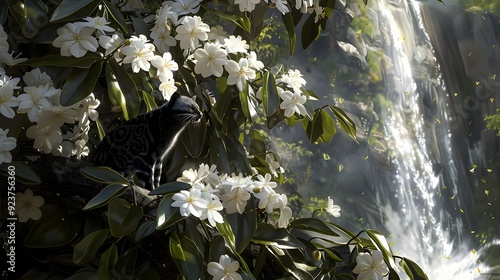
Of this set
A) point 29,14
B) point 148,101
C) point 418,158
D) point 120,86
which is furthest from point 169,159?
point 418,158

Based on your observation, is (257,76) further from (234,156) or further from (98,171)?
(98,171)

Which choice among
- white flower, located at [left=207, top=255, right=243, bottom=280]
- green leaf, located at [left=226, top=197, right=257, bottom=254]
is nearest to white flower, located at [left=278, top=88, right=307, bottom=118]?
green leaf, located at [left=226, top=197, right=257, bottom=254]

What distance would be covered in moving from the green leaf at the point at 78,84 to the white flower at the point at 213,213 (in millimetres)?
212

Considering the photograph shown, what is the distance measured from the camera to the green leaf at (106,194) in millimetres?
834

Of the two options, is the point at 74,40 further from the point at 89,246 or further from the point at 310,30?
the point at 310,30

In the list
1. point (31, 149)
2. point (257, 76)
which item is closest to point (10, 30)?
point (31, 149)

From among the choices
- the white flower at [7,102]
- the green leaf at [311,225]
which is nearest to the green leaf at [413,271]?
the green leaf at [311,225]

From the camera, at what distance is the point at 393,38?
4062mm

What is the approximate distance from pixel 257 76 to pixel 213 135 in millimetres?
135

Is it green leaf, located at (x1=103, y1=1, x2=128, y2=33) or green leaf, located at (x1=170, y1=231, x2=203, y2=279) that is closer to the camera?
green leaf, located at (x1=170, y1=231, x2=203, y2=279)

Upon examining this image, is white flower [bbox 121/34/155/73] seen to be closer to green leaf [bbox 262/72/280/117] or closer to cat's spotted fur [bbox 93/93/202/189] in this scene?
cat's spotted fur [bbox 93/93/202/189]

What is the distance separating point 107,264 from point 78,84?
0.23m

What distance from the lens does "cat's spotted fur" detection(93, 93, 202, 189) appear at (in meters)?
1.02

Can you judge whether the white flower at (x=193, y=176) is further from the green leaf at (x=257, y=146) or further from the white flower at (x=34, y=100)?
the green leaf at (x=257, y=146)
